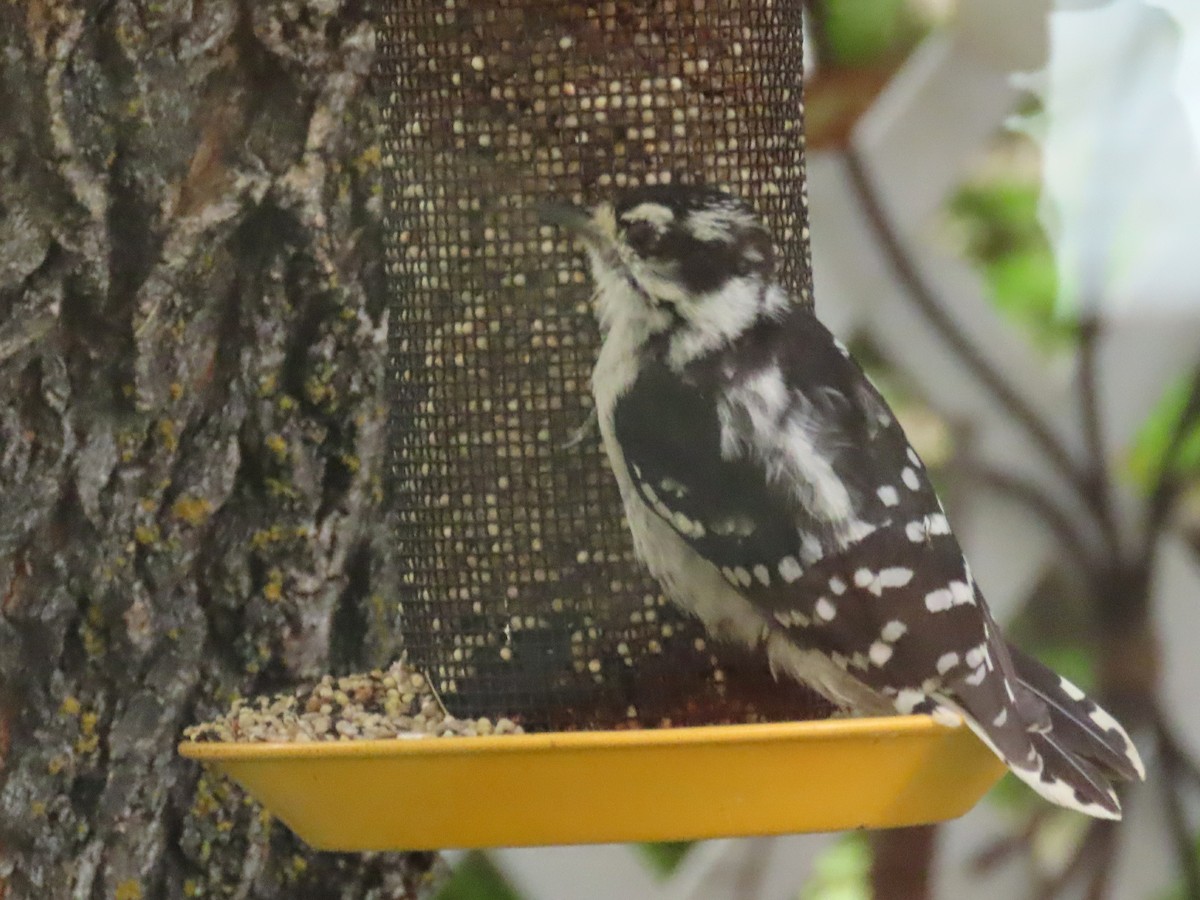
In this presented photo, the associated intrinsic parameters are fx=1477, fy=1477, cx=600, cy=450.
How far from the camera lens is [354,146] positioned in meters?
1.66

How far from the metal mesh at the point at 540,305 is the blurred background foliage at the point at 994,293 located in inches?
25.3

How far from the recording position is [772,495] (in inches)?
50.7

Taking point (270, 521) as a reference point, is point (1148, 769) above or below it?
below

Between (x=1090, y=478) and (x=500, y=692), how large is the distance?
109cm

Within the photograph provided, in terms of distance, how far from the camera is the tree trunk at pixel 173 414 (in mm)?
1489

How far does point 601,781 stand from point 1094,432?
125 cm

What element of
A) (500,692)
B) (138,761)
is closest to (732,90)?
(500,692)

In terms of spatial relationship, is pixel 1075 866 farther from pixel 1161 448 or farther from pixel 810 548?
pixel 810 548

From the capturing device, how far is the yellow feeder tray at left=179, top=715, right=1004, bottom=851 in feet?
3.50

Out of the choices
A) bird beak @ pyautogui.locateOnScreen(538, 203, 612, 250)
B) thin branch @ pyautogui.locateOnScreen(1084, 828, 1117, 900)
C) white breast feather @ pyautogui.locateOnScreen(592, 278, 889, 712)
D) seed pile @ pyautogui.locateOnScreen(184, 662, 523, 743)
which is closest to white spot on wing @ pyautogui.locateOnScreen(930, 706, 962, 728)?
white breast feather @ pyautogui.locateOnScreen(592, 278, 889, 712)

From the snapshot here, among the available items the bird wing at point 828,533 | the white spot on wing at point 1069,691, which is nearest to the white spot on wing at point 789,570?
the bird wing at point 828,533

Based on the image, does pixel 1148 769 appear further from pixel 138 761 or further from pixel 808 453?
pixel 138 761

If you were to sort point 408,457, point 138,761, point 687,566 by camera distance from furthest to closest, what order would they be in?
point 138,761 → point 408,457 → point 687,566

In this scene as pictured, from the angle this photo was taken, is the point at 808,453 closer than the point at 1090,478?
Yes
